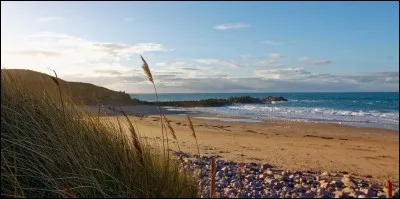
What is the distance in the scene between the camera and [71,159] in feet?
12.4

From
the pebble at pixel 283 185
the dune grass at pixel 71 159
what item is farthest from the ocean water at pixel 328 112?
the dune grass at pixel 71 159

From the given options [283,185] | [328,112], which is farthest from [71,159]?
[328,112]

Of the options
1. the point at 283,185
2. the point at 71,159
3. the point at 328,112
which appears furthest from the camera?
the point at 328,112

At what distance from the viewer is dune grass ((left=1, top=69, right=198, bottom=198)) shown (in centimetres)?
323

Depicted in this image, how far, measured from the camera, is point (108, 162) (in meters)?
3.68

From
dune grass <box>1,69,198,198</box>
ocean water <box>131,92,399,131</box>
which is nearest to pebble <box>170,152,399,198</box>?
dune grass <box>1,69,198,198</box>

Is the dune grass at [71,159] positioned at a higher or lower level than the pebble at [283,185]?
higher

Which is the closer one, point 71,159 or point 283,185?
point 71,159

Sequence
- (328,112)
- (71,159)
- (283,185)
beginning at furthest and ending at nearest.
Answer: (328,112) → (283,185) → (71,159)

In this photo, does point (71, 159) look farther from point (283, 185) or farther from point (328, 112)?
point (328, 112)

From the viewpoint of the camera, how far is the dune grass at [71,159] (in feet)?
10.6

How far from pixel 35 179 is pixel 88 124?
86cm

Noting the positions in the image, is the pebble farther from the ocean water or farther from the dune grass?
the ocean water

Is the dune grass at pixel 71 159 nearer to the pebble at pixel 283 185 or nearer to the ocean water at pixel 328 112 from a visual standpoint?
the pebble at pixel 283 185
